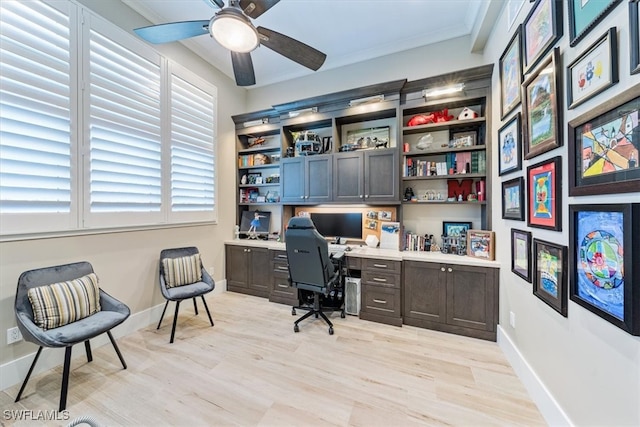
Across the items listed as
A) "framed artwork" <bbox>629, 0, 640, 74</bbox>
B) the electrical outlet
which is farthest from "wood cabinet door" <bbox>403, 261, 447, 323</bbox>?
the electrical outlet

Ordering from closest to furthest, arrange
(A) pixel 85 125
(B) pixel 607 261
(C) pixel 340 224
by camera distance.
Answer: (B) pixel 607 261
(A) pixel 85 125
(C) pixel 340 224

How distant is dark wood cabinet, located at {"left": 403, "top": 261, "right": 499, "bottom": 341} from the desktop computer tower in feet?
1.80

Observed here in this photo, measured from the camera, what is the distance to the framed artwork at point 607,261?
940 mm

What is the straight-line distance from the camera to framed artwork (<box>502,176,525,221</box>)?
1.90 metres

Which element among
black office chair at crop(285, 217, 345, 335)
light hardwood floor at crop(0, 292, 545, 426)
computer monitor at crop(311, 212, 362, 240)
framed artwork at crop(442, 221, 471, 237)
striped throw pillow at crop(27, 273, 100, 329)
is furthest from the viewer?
computer monitor at crop(311, 212, 362, 240)

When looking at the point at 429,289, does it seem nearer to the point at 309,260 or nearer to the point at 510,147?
the point at 309,260

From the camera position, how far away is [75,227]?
85.2 inches

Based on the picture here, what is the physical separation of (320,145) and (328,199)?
0.82m

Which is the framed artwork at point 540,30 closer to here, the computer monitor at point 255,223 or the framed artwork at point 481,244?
the framed artwork at point 481,244

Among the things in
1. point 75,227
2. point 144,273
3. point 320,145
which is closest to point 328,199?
point 320,145

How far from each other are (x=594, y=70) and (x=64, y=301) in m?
3.61

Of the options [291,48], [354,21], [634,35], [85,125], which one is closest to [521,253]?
[634,35]

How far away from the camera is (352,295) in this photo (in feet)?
9.89

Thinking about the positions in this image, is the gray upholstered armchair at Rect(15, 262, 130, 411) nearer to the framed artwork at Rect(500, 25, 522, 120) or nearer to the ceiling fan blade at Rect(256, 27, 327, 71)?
the ceiling fan blade at Rect(256, 27, 327, 71)
